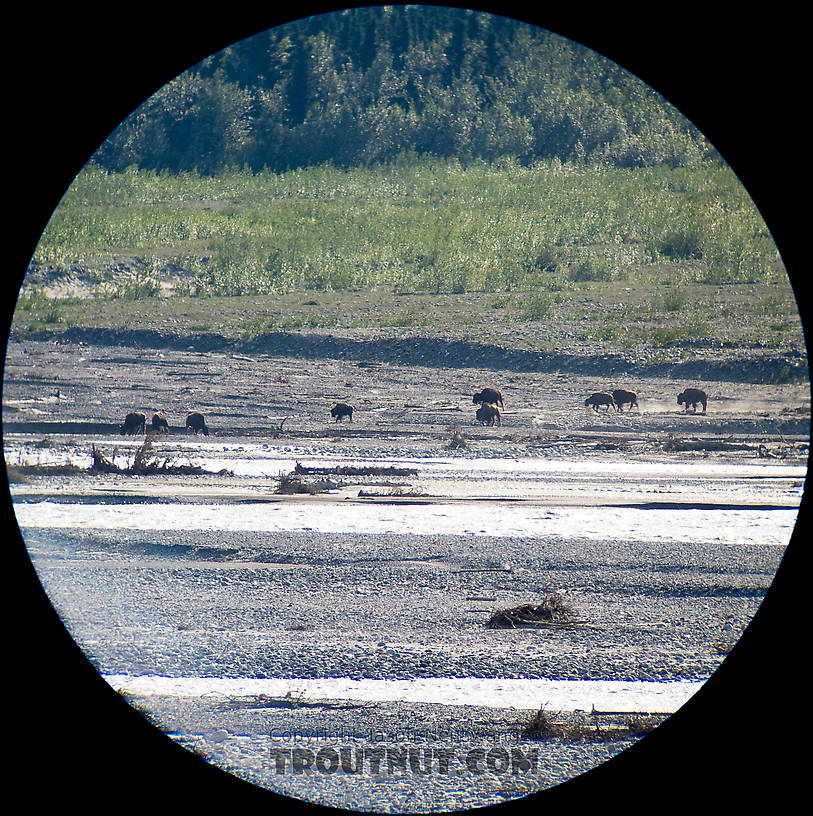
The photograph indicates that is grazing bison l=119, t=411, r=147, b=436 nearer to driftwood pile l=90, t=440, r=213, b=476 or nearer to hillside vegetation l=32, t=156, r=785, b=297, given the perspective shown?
driftwood pile l=90, t=440, r=213, b=476

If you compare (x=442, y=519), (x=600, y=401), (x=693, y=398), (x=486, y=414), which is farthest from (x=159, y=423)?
(x=693, y=398)

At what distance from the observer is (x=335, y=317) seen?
14.1 feet

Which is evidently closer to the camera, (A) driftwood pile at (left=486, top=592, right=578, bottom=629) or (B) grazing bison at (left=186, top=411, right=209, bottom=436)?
(A) driftwood pile at (left=486, top=592, right=578, bottom=629)

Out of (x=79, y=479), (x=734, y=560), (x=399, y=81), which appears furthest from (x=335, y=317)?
(x=734, y=560)

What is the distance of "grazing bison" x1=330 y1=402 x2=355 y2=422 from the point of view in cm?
429

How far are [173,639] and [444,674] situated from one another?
39.4 inches

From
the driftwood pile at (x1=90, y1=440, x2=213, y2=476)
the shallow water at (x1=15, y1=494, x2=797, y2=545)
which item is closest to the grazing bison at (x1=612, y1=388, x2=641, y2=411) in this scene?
the shallow water at (x1=15, y1=494, x2=797, y2=545)

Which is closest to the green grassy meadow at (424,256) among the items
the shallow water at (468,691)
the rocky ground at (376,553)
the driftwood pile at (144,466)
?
the rocky ground at (376,553)

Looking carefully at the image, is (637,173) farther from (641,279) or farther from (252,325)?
(252,325)

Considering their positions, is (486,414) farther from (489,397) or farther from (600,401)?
(600,401)

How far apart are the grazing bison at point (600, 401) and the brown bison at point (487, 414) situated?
1.36 feet

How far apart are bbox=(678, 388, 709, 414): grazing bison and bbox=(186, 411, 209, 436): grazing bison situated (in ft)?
7.02

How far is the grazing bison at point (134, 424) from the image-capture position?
4.10 metres

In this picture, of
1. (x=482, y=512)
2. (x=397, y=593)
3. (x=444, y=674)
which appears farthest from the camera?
(x=482, y=512)
